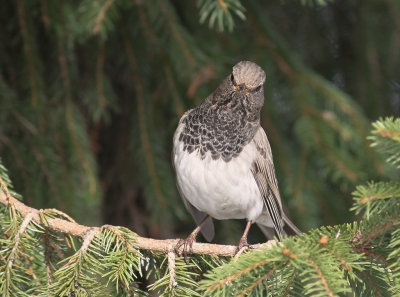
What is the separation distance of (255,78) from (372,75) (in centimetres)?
141

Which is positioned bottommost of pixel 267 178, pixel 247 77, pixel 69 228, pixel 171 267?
pixel 267 178

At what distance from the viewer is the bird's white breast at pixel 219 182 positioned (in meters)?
2.62

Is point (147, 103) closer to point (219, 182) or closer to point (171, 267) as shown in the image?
point (219, 182)

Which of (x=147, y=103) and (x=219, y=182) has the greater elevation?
(x=147, y=103)

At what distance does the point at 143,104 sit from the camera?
123 inches

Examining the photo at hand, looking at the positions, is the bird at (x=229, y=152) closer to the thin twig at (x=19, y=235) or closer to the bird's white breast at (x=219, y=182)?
the bird's white breast at (x=219, y=182)

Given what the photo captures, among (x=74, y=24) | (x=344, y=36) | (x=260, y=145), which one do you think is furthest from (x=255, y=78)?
(x=344, y=36)

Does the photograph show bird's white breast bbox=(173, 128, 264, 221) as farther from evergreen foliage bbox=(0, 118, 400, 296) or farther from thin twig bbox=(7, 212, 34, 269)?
thin twig bbox=(7, 212, 34, 269)

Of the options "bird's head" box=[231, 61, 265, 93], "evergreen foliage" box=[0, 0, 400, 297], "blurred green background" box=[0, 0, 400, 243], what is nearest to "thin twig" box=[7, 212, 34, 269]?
"evergreen foliage" box=[0, 0, 400, 297]

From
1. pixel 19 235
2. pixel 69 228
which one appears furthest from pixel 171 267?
pixel 19 235

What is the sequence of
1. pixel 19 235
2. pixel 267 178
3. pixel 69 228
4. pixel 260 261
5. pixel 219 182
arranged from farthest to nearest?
1. pixel 267 178
2. pixel 219 182
3. pixel 69 228
4. pixel 19 235
5. pixel 260 261

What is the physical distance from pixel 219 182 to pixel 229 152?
0.54 feet

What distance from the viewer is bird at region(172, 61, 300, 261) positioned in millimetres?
2641

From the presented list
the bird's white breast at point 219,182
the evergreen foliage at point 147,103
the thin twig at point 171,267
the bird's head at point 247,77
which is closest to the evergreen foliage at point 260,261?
the thin twig at point 171,267
